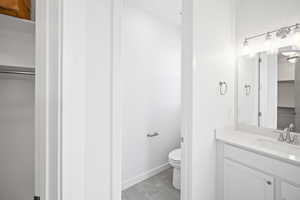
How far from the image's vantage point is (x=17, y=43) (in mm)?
976

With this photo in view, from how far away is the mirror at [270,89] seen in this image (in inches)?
67.1

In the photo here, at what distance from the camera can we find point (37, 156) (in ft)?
1.98

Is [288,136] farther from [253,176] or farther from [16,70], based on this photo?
[16,70]

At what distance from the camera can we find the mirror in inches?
67.1

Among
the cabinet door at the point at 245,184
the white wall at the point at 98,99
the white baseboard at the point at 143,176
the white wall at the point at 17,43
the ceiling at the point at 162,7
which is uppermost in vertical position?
the ceiling at the point at 162,7

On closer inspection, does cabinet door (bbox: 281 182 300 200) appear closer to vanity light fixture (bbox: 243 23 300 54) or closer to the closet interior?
vanity light fixture (bbox: 243 23 300 54)

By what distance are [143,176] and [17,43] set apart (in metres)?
2.37

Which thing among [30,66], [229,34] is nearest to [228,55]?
[229,34]

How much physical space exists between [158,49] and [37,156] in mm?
2596

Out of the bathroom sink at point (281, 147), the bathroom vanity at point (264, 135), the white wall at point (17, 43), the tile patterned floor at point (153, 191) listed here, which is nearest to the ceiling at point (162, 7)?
the bathroom vanity at point (264, 135)

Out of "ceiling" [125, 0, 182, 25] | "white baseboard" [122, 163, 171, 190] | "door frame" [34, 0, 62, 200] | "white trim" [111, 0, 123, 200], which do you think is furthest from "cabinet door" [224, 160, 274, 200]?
"ceiling" [125, 0, 182, 25]

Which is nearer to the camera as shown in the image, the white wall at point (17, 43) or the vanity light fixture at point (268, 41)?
the white wall at point (17, 43)

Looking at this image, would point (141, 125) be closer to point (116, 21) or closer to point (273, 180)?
point (273, 180)

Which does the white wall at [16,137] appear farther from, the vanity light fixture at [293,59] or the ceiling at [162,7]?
the vanity light fixture at [293,59]
